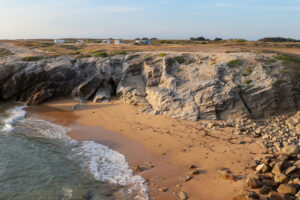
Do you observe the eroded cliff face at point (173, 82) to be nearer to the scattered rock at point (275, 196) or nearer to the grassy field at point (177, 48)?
the grassy field at point (177, 48)

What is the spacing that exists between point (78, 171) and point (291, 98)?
15418mm

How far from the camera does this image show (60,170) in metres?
12.4

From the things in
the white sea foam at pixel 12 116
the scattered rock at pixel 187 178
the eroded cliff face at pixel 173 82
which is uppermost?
the eroded cliff face at pixel 173 82

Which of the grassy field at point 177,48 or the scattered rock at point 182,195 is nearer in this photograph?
the scattered rock at point 182,195

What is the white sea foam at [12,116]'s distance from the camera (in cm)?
1849

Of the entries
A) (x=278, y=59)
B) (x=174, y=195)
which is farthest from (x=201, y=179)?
(x=278, y=59)

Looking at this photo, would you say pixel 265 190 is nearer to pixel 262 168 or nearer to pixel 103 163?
pixel 262 168

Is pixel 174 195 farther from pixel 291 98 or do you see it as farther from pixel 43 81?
pixel 43 81

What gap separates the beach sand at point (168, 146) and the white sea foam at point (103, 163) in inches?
17.2

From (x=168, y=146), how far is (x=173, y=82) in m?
7.58

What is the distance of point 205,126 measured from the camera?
17109 mm

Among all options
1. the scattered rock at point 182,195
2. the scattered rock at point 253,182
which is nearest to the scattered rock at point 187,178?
the scattered rock at point 182,195

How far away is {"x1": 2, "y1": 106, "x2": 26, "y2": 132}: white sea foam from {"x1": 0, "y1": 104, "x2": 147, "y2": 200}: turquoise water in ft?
3.54

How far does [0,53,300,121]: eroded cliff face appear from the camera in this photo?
1862 cm
